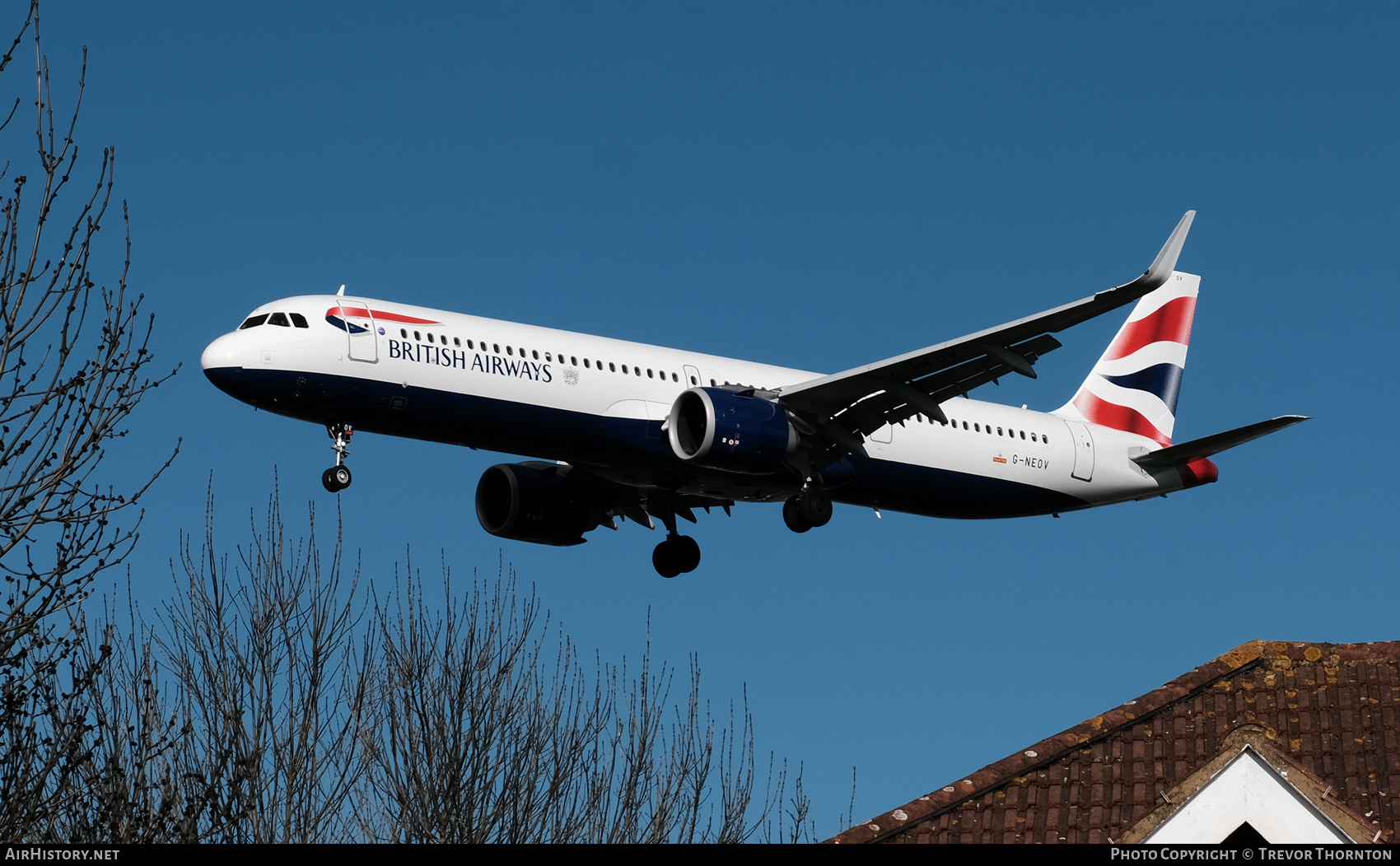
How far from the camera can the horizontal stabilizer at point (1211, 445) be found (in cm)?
2900

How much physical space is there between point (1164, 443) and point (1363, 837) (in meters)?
27.8

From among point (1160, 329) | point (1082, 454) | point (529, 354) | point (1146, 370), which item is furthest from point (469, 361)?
point (1160, 329)

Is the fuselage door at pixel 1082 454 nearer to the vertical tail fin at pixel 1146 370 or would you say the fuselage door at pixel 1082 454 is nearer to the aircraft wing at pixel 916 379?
the vertical tail fin at pixel 1146 370

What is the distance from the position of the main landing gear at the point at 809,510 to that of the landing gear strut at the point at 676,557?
4.20 m

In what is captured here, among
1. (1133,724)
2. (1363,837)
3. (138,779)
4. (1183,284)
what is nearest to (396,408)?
(138,779)

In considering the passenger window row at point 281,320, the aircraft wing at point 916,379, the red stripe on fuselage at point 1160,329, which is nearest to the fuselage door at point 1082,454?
the red stripe on fuselage at point 1160,329

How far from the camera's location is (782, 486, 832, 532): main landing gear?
29531 mm

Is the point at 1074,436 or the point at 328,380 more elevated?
the point at 1074,436

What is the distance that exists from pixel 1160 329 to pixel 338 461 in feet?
71.6

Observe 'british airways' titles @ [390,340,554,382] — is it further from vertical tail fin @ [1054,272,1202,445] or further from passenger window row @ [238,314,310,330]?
vertical tail fin @ [1054,272,1202,445]

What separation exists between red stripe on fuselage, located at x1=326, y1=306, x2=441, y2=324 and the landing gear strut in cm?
869

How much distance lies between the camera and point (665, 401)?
1125 inches

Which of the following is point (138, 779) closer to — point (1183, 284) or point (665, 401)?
point (665, 401)
